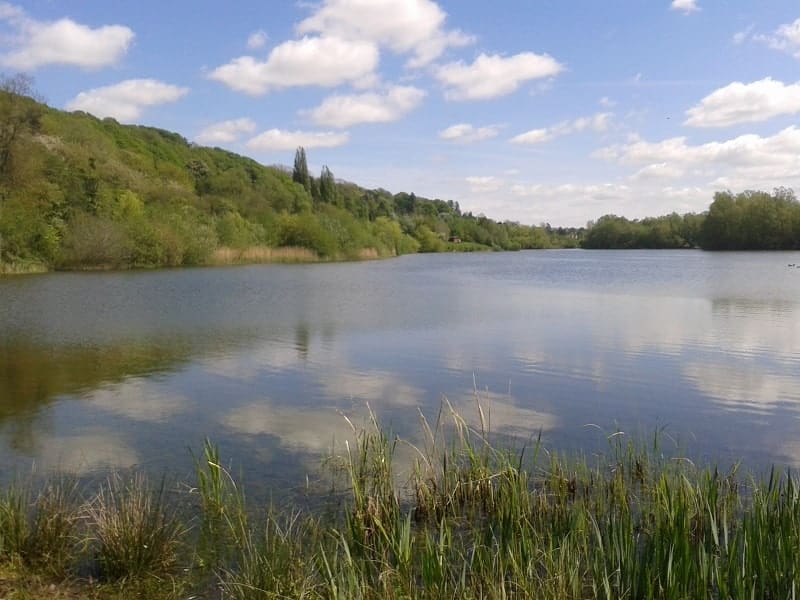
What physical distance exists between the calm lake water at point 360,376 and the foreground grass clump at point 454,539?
122 cm

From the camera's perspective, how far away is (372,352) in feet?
45.8

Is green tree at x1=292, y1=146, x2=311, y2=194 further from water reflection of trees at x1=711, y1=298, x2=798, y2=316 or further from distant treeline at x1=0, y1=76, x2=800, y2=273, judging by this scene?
water reflection of trees at x1=711, y1=298, x2=798, y2=316

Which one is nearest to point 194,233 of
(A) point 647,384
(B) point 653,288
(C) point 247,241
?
(C) point 247,241

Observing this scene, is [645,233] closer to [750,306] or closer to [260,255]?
[260,255]

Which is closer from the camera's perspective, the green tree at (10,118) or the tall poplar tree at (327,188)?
the green tree at (10,118)

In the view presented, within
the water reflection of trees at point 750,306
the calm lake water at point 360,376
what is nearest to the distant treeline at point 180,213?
the calm lake water at point 360,376

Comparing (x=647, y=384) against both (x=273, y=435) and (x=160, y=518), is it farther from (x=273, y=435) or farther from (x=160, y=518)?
(x=160, y=518)

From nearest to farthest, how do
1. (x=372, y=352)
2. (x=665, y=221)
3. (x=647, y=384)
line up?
1. (x=647, y=384)
2. (x=372, y=352)
3. (x=665, y=221)

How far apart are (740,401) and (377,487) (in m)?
6.75

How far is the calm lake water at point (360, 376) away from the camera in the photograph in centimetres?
766

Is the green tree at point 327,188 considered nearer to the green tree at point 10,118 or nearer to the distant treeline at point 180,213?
the distant treeline at point 180,213

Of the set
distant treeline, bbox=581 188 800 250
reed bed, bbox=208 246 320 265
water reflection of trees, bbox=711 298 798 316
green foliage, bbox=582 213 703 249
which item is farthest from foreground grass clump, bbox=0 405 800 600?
green foliage, bbox=582 213 703 249

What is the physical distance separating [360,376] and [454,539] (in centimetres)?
657

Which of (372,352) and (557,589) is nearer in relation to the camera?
(557,589)
